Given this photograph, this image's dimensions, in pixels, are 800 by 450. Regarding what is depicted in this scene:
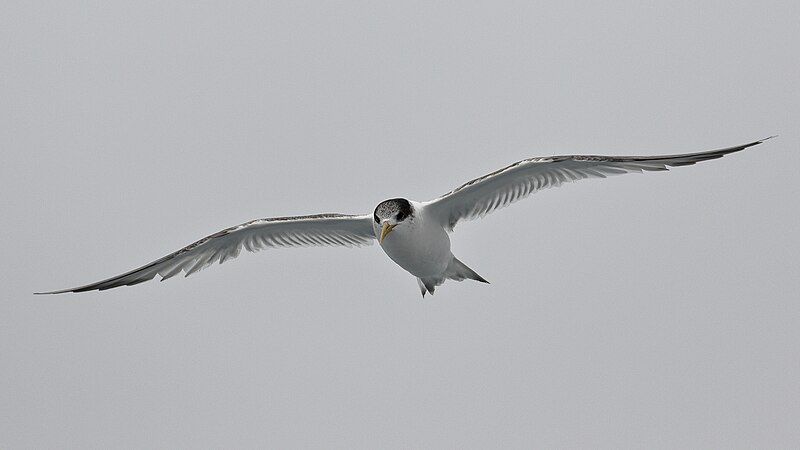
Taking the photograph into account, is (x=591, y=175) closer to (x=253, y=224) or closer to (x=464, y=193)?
(x=464, y=193)

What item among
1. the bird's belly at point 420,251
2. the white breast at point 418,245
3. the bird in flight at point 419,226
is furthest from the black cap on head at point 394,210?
the bird's belly at point 420,251

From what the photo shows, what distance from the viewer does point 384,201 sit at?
47.3ft

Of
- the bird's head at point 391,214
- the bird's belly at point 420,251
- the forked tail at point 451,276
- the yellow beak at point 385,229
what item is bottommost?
the forked tail at point 451,276

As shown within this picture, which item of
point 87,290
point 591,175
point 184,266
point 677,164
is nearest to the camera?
point 677,164

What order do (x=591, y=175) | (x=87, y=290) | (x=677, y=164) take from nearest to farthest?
1. (x=677, y=164)
2. (x=591, y=175)
3. (x=87, y=290)

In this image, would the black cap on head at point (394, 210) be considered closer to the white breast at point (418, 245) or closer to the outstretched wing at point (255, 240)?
the white breast at point (418, 245)

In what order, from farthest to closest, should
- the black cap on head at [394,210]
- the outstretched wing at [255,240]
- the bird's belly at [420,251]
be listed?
the outstretched wing at [255,240], the bird's belly at [420,251], the black cap on head at [394,210]

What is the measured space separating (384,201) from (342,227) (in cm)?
211

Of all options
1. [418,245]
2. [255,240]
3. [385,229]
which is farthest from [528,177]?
[255,240]

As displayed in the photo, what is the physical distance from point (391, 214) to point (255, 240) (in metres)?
3.59

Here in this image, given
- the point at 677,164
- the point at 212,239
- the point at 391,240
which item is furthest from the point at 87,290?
the point at 677,164

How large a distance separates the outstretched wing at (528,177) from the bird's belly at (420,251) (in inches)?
18.3

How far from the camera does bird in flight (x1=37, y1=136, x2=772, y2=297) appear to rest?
45.9 ft

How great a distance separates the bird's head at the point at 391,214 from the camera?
1403 cm
